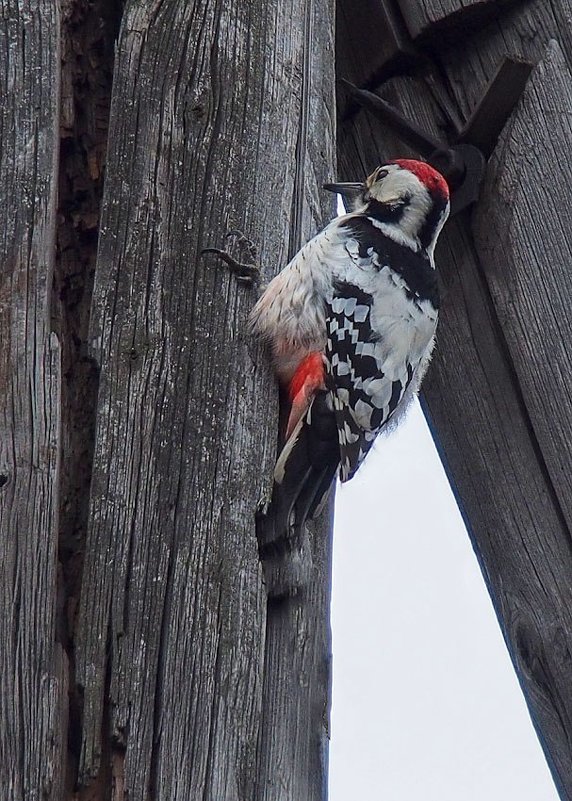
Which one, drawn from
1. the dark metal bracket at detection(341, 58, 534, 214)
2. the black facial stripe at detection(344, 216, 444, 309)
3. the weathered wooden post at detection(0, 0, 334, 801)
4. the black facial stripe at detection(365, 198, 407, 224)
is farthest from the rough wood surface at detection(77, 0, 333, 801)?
the black facial stripe at detection(365, 198, 407, 224)

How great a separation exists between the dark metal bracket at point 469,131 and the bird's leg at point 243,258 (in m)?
0.55

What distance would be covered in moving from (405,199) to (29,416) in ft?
5.04

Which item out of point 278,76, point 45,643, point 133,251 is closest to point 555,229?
point 278,76

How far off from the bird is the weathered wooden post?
9cm

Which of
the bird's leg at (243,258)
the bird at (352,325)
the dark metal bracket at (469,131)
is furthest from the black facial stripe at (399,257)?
the bird's leg at (243,258)

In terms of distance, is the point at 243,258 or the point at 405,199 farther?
the point at 405,199

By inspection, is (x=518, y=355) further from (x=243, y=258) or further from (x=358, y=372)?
(x=243, y=258)

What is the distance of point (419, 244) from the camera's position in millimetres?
Result: 3096

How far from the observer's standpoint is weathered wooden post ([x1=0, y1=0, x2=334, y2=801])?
1740 mm

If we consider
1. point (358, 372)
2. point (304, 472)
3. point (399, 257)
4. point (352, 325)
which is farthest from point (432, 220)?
point (304, 472)

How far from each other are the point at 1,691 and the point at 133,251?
2.75 feet

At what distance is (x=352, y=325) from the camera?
2848 millimetres

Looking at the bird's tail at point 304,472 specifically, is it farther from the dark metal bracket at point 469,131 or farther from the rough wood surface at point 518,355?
the dark metal bracket at point 469,131

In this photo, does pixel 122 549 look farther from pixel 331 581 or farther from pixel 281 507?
pixel 331 581
